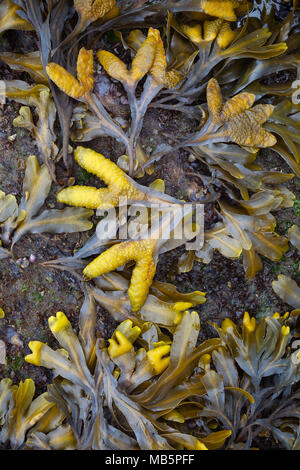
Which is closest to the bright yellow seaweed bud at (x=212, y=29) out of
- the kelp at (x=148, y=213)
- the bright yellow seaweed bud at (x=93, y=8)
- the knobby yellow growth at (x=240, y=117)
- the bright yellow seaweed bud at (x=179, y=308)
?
the kelp at (x=148, y=213)

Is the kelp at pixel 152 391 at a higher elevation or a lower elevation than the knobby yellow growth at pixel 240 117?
lower

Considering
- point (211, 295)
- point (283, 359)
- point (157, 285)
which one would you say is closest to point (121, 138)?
point (157, 285)

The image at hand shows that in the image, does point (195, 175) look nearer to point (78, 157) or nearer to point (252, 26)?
point (78, 157)

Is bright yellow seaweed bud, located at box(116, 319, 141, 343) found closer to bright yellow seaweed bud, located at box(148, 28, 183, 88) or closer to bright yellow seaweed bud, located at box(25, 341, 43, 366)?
bright yellow seaweed bud, located at box(25, 341, 43, 366)

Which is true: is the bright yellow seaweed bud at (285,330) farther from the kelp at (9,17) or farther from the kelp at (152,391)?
the kelp at (9,17)

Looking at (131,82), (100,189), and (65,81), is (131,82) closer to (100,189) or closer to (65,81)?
(65,81)

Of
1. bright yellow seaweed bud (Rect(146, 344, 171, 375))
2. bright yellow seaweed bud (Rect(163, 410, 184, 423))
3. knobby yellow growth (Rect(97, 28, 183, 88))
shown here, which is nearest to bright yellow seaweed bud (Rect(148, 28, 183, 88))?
knobby yellow growth (Rect(97, 28, 183, 88))

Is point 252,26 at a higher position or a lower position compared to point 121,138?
higher
